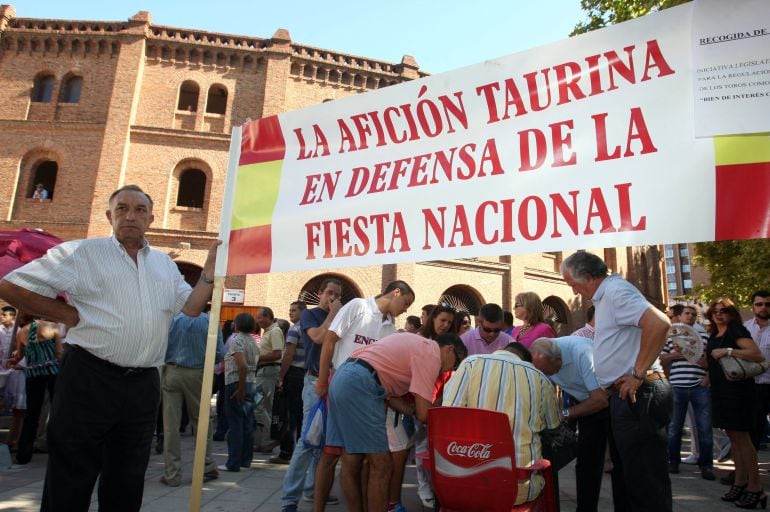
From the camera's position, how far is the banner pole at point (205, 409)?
107 inches

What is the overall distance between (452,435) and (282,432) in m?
4.66

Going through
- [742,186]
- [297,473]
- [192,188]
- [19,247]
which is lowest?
[297,473]

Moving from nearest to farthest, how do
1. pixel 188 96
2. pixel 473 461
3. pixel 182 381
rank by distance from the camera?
pixel 473 461
pixel 182 381
pixel 188 96

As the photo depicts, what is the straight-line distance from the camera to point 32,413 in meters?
6.21

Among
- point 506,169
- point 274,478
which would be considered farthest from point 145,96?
point 506,169

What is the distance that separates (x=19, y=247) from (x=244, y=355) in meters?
3.71

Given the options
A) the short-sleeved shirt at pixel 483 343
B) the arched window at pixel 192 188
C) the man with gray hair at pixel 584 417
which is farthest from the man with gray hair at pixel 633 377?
the arched window at pixel 192 188

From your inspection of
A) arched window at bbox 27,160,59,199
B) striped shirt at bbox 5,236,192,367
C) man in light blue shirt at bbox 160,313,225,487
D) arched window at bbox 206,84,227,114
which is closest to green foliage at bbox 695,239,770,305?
man in light blue shirt at bbox 160,313,225,487

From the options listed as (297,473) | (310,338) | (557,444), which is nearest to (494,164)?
(557,444)

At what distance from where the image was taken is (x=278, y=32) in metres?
19.8

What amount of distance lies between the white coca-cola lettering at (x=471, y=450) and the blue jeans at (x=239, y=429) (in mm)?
3818

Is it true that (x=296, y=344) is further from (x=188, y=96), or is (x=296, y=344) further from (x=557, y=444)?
(x=188, y=96)

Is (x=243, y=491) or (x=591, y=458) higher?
(x=591, y=458)

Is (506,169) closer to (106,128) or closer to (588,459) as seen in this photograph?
(588,459)
